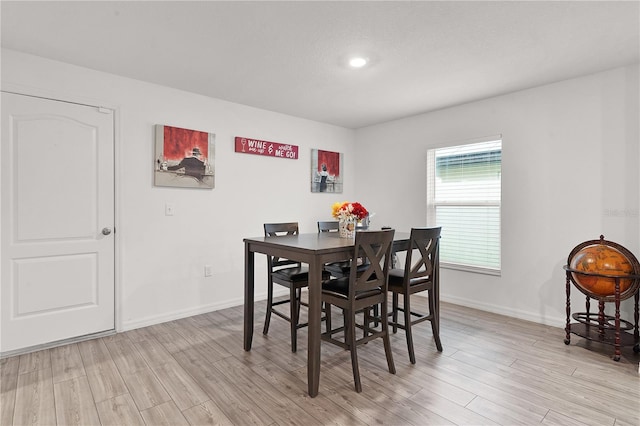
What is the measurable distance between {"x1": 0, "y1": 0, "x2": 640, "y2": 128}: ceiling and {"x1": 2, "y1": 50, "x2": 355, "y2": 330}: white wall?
0.20 meters

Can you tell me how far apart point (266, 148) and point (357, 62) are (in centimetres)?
182

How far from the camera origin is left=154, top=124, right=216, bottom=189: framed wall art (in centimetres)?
343

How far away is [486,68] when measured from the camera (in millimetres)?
2977

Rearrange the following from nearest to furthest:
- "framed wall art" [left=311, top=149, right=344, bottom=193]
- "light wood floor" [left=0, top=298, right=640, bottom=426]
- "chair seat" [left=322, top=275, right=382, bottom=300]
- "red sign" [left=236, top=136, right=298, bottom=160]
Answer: "light wood floor" [left=0, top=298, right=640, bottom=426]
"chair seat" [left=322, top=275, right=382, bottom=300]
"red sign" [left=236, top=136, right=298, bottom=160]
"framed wall art" [left=311, top=149, right=344, bottom=193]

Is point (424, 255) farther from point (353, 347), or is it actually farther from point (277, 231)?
point (277, 231)

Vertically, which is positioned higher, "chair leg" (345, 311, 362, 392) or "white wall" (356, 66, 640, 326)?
"white wall" (356, 66, 640, 326)

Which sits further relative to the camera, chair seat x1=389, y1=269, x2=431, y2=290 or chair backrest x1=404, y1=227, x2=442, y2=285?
chair seat x1=389, y1=269, x2=431, y2=290

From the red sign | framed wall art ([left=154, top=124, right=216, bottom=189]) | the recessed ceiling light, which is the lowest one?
framed wall art ([left=154, top=124, right=216, bottom=189])

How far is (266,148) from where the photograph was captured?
4.30 metres

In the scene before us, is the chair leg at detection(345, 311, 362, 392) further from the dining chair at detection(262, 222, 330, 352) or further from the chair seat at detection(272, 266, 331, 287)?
the chair seat at detection(272, 266, 331, 287)

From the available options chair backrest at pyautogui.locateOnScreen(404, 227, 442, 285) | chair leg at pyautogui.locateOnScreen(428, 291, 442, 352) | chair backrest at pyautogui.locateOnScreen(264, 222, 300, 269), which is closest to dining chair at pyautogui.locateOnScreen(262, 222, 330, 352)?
chair backrest at pyautogui.locateOnScreen(264, 222, 300, 269)

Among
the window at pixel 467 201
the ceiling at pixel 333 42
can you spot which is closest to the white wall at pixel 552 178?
the window at pixel 467 201

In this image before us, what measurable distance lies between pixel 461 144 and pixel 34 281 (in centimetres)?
453

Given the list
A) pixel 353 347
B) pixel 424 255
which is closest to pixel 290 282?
pixel 353 347
